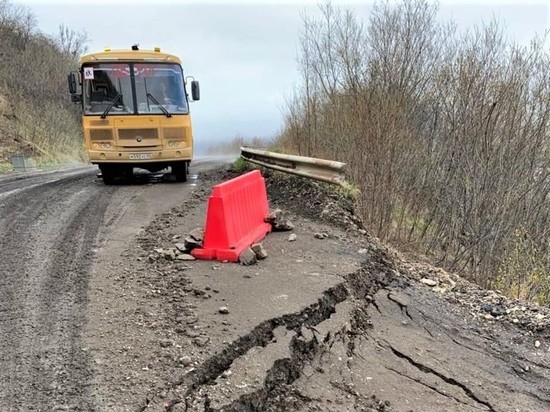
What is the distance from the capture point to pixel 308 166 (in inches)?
291

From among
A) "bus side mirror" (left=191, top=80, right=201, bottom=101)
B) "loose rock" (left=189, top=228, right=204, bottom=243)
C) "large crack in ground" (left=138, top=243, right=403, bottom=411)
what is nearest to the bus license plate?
"bus side mirror" (left=191, top=80, right=201, bottom=101)

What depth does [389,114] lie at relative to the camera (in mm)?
8008

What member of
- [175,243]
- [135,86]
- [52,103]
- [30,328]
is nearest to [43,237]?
[175,243]

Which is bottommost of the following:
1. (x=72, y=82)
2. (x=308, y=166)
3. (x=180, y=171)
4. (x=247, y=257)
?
(x=247, y=257)

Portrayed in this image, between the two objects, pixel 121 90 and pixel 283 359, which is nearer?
pixel 283 359

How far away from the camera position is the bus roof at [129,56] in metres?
9.91

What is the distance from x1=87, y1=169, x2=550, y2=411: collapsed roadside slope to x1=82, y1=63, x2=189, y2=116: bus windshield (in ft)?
18.5

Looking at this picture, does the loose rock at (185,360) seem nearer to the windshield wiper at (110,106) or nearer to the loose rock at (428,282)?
the loose rock at (428,282)

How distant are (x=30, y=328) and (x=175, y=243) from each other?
2140 mm

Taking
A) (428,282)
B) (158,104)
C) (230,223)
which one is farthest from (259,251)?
(158,104)

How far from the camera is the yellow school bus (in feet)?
32.2

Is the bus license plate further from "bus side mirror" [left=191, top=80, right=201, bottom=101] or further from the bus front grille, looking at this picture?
"bus side mirror" [left=191, top=80, right=201, bottom=101]

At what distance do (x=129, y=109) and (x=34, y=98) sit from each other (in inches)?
869

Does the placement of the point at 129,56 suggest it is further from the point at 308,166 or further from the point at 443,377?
the point at 443,377
